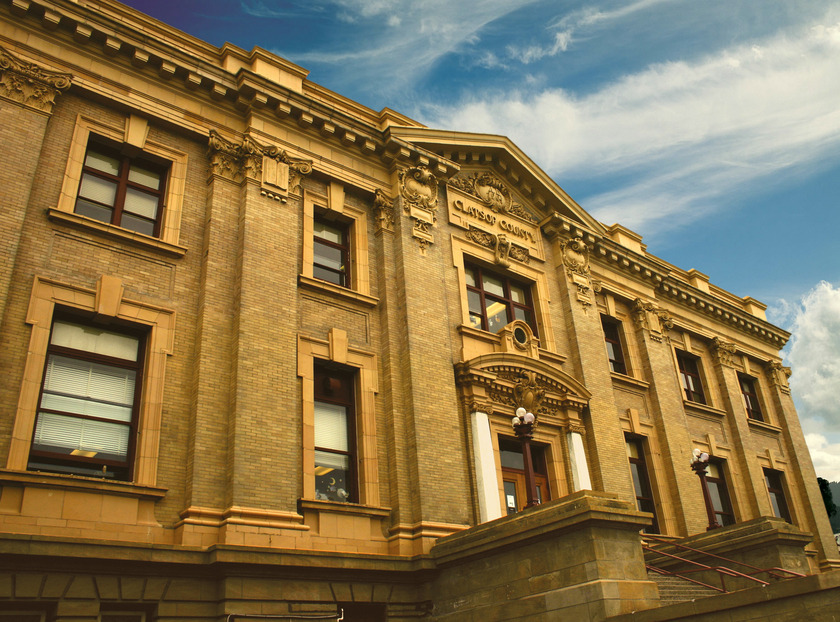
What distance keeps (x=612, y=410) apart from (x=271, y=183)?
1173 cm

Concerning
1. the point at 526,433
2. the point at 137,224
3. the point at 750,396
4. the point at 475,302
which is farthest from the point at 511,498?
the point at 750,396

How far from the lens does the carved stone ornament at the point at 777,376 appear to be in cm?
3123

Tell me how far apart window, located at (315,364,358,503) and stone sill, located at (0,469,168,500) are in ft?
11.5

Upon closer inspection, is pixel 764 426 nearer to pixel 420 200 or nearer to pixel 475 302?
pixel 475 302

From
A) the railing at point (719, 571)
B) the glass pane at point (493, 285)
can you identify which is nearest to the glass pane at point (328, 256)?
the glass pane at point (493, 285)

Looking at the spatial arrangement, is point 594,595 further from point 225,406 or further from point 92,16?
point 92,16

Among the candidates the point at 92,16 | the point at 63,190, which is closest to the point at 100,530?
the point at 63,190

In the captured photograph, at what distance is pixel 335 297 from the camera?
1728cm

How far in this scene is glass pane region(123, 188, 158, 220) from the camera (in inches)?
620

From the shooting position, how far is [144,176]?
16.3m

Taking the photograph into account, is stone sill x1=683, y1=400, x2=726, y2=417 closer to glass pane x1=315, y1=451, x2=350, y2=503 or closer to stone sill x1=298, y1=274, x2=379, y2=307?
stone sill x1=298, y1=274, x2=379, y2=307

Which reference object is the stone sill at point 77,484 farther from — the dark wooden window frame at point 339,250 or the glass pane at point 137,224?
the dark wooden window frame at point 339,250

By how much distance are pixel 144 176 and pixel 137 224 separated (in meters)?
1.34

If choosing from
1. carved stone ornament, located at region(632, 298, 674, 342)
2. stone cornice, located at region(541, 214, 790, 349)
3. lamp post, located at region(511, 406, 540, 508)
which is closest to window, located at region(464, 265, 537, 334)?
stone cornice, located at region(541, 214, 790, 349)
